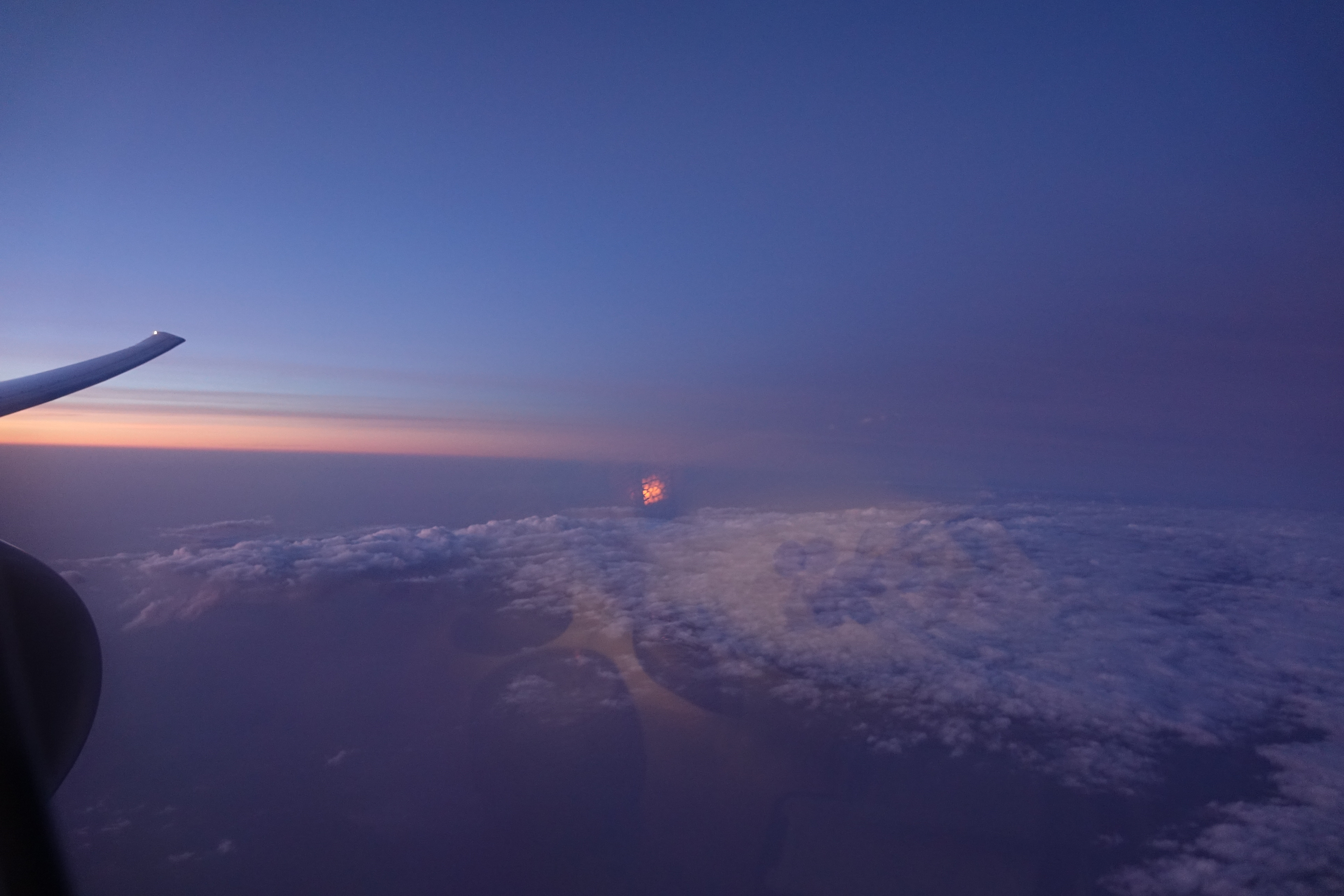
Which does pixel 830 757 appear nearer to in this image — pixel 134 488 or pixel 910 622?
pixel 910 622

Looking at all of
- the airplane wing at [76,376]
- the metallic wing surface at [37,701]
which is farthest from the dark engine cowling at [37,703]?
the airplane wing at [76,376]

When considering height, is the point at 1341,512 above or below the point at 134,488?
below

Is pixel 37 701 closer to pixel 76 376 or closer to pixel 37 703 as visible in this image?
pixel 37 703

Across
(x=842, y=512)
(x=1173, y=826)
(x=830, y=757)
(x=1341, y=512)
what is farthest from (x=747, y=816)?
(x=1341, y=512)

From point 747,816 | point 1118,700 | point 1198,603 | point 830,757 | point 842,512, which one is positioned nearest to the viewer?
point 747,816

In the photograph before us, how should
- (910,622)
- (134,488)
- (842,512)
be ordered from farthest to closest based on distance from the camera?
1. (134,488)
2. (842,512)
3. (910,622)
